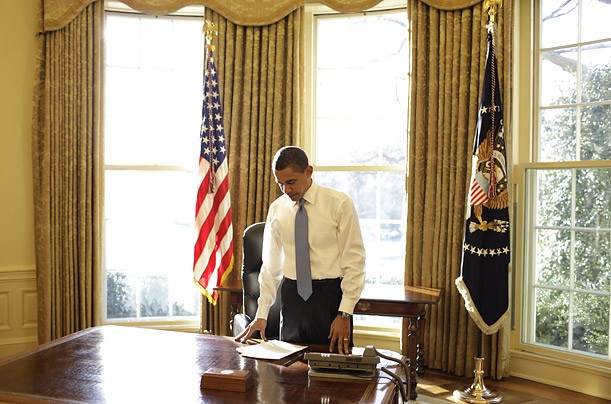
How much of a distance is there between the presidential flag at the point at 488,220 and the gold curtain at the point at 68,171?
2753mm

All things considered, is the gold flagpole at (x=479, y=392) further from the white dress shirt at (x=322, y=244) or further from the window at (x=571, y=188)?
the white dress shirt at (x=322, y=244)

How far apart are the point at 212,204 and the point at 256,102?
33.6 inches

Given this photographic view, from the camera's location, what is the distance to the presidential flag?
3.98 m

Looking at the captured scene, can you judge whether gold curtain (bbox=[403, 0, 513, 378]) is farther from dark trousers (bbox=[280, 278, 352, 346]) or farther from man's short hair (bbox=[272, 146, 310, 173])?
man's short hair (bbox=[272, 146, 310, 173])


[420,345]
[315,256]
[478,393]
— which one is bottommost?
[478,393]

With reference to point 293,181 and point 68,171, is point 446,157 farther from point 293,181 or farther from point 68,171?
point 68,171

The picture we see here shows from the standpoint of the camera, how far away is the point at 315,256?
281cm

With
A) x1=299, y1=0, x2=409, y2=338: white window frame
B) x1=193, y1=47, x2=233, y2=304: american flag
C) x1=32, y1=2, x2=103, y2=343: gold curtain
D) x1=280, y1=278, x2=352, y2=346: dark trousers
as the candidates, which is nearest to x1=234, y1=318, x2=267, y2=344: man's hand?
x1=280, y1=278, x2=352, y2=346: dark trousers

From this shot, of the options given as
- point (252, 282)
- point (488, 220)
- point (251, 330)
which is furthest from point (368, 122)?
point (251, 330)

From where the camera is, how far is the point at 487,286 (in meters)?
4.05

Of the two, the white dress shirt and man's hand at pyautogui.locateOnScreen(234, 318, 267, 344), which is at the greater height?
the white dress shirt

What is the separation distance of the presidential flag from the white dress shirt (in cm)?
153

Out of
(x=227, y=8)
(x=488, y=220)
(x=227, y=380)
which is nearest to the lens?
(x=227, y=380)

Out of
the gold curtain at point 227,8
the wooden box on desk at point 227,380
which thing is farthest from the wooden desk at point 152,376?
the gold curtain at point 227,8
